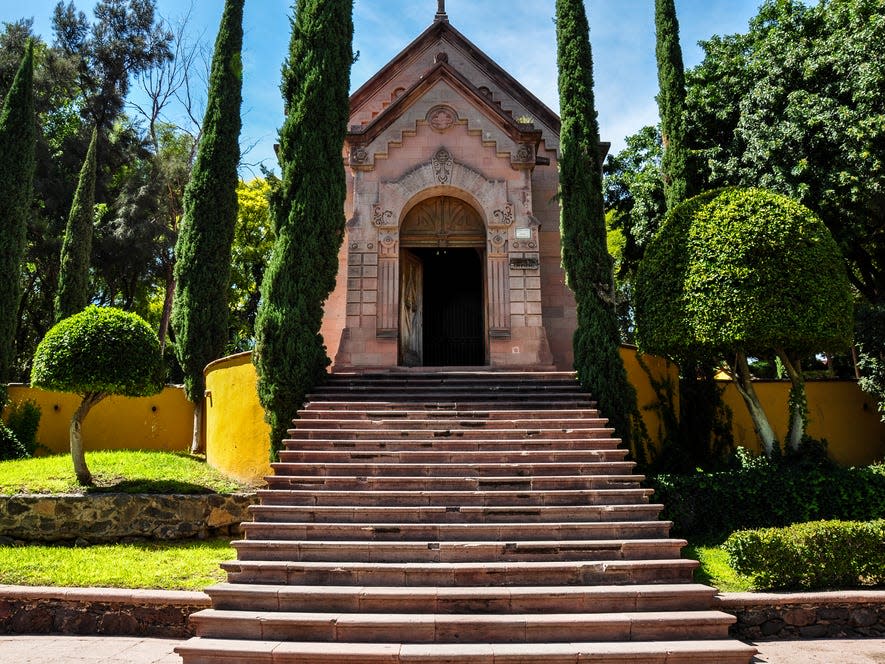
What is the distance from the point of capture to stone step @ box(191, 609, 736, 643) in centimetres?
662

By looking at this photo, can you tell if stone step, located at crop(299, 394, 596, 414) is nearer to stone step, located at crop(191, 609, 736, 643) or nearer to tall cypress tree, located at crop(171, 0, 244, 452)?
stone step, located at crop(191, 609, 736, 643)

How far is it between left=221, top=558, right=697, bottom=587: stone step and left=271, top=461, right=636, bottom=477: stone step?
1.74 m

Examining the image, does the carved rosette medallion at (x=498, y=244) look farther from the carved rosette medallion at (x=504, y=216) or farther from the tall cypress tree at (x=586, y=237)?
the tall cypress tree at (x=586, y=237)

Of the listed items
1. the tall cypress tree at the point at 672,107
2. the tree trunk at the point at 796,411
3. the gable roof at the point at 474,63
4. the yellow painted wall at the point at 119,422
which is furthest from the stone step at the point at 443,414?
the gable roof at the point at 474,63

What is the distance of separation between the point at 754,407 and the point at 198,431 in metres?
12.2

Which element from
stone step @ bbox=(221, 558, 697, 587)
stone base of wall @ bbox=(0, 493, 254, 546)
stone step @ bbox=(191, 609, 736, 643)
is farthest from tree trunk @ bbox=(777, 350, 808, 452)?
stone base of wall @ bbox=(0, 493, 254, 546)

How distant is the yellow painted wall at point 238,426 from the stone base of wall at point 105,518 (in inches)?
44.1

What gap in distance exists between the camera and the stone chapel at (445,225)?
14125mm

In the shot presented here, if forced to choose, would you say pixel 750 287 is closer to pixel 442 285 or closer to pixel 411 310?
pixel 411 310

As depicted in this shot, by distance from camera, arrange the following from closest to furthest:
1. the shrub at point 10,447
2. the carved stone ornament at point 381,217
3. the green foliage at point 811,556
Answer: the green foliage at point 811,556, the shrub at point 10,447, the carved stone ornament at point 381,217

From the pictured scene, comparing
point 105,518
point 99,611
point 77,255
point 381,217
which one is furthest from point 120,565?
point 77,255

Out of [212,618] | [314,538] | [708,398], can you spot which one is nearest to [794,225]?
[708,398]

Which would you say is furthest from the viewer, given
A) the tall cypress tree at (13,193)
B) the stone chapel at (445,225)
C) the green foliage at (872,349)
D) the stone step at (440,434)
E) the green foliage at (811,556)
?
the tall cypress tree at (13,193)

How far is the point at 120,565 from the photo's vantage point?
29.3 feet
